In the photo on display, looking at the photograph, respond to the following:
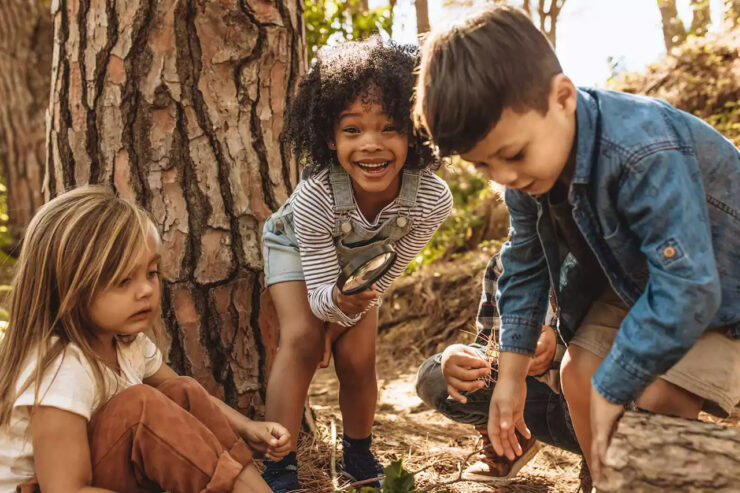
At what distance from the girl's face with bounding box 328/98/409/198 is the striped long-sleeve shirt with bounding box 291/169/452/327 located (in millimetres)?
143

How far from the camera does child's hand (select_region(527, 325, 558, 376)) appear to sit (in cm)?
248

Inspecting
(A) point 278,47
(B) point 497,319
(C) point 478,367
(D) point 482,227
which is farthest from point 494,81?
(D) point 482,227

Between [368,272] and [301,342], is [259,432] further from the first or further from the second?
[368,272]

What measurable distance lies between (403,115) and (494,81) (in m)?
0.91

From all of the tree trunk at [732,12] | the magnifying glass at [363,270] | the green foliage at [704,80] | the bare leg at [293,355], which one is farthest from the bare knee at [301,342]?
the tree trunk at [732,12]

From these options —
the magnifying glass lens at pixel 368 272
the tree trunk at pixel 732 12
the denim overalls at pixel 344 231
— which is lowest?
the magnifying glass lens at pixel 368 272

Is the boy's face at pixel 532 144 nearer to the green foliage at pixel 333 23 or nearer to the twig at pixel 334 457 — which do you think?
the twig at pixel 334 457

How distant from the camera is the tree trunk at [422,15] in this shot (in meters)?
8.02

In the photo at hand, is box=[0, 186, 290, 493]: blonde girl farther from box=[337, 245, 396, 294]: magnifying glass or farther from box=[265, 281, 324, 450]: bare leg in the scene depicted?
box=[337, 245, 396, 294]: magnifying glass

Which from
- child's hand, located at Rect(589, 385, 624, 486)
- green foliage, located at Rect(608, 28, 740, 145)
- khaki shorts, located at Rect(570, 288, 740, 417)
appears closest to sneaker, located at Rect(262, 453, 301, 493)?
child's hand, located at Rect(589, 385, 624, 486)

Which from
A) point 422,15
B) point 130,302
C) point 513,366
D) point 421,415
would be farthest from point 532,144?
point 422,15

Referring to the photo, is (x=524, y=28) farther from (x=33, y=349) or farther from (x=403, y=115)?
(x=33, y=349)

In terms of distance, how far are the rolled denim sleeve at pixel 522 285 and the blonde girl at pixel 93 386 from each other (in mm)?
871

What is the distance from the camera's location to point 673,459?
1539 mm
